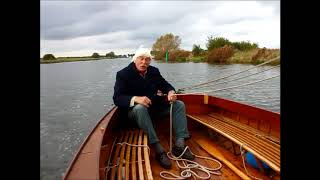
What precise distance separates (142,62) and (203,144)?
50.8 inches

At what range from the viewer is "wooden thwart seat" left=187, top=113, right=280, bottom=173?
2707 millimetres

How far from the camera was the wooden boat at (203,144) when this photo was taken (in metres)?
2.65

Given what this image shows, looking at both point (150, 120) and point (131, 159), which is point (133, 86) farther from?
point (131, 159)

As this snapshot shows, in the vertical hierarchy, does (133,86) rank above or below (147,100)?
above

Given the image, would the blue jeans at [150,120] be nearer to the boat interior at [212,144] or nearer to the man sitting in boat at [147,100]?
the man sitting in boat at [147,100]

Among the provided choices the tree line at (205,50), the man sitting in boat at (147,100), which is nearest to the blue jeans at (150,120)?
the man sitting in boat at (147,100)

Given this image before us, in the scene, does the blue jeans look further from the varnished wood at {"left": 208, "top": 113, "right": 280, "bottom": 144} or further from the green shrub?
the green shrub

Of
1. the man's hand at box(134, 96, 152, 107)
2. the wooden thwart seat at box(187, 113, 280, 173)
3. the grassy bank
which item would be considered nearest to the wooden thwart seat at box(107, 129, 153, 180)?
the man's hand at box(134, 96, 152, 107)

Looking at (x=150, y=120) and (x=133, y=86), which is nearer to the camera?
(x=150, y=120)

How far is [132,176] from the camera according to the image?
262 cm

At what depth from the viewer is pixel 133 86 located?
3.78 meters

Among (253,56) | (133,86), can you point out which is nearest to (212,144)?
(133,86)
